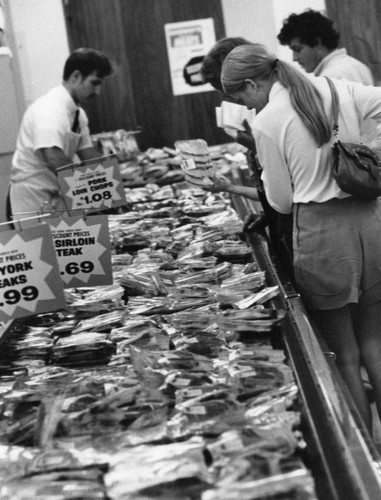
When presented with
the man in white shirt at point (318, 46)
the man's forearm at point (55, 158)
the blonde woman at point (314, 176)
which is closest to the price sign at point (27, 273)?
the blonde woman at point (314, 176)

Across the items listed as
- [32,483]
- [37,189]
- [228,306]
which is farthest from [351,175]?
[37,189]

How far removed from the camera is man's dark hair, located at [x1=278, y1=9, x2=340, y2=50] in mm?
5637

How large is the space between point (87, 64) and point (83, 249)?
9.00 feet

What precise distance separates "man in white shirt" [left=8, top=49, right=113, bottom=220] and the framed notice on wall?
328cm

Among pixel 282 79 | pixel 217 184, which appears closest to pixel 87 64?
pixel 217 184

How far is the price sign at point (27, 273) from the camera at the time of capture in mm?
2703

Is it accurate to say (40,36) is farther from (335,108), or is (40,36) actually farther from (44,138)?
(335,108)

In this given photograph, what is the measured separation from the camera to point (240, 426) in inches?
74.7

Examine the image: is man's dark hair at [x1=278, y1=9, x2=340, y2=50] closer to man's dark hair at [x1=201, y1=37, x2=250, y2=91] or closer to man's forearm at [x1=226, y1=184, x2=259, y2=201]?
man's dark hair at [x1=201, y1=37, x2=250, y2=91]

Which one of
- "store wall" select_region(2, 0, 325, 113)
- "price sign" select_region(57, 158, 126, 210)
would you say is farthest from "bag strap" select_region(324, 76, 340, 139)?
"store wall" select_region(2, 0, 325, 113)

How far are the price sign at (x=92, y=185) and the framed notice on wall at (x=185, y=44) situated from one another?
4.74 meters

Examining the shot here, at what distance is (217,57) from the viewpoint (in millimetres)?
4465

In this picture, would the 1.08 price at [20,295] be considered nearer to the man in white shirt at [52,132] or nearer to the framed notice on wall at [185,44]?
the man in white shirt at [52,132]

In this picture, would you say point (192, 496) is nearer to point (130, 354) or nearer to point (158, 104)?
point (130, 354)
